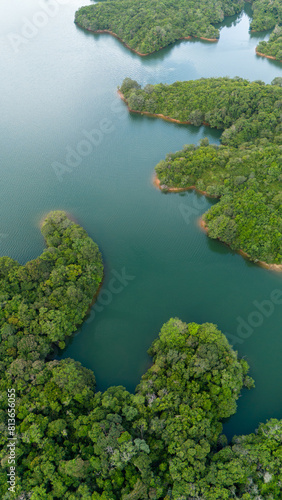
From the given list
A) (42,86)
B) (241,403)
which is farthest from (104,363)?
(42,86)

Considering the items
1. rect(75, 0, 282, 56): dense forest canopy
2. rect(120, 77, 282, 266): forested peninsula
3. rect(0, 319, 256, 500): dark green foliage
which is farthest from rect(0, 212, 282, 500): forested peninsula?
rect(75, 0, 282, 56): dense forest canopy

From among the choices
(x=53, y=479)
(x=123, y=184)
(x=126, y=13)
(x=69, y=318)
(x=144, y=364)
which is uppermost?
(x=126, y=13)

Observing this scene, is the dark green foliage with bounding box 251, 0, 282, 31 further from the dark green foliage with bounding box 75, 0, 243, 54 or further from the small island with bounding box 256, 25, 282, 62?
the dark green foliage with bounding box 75, 0, 243, 54

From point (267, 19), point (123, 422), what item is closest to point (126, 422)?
point (123, 422)

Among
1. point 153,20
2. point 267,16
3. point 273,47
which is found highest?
point 267,16

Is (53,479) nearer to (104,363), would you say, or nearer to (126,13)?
(104,363)

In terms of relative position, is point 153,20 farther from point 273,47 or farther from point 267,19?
point 267,19
